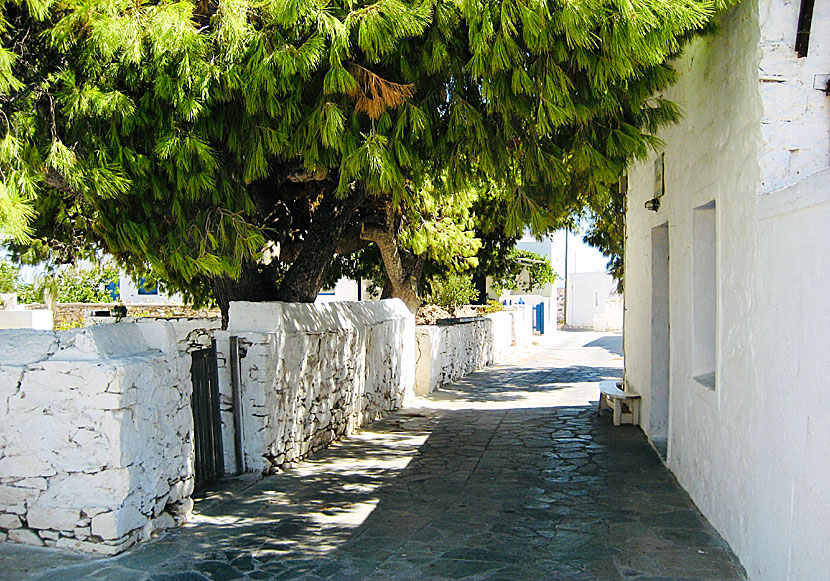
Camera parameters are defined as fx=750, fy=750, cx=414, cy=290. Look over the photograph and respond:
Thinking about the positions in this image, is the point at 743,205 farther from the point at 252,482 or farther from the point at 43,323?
the point at 43,323

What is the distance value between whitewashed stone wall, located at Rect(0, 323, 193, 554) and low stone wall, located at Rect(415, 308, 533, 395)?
28.8 ft

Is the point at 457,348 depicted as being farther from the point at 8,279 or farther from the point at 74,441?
the point at 8,279

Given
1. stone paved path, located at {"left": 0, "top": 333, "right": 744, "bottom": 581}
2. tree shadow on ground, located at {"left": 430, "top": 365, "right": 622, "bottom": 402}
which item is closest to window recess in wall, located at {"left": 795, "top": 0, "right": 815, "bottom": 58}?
stone paved path, located at {"left": 0, "top": 333, "right": 744, "bottom": 581}

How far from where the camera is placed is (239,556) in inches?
203

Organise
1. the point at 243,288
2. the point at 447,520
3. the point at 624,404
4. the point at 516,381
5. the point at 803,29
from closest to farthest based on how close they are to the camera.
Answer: the point at 803,29 → the point at 447,520 → the point at 243,288 → the point at 624,404 → the point at 516,381

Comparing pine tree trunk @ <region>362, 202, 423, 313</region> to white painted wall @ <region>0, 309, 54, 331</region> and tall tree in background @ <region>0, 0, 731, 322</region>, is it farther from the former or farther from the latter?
white painted wall @ <region>0, 309, 54, 331</region>

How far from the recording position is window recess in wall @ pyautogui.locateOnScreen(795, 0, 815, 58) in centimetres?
478

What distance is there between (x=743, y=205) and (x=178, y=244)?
4.45m

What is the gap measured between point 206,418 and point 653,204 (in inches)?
Result: 206

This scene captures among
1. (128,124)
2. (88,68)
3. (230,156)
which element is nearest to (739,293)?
(230,156)

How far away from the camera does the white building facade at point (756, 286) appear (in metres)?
3.71

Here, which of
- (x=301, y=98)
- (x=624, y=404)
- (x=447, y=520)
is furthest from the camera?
(x=624, y=404)

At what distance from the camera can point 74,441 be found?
16.8ft

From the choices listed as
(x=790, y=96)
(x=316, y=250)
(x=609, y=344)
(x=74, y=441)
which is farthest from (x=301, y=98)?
(x=609, y=344)
